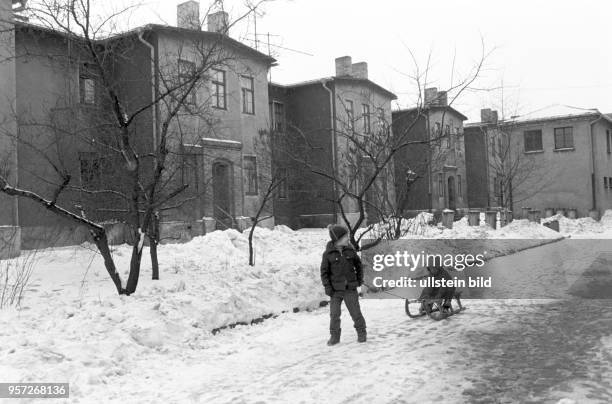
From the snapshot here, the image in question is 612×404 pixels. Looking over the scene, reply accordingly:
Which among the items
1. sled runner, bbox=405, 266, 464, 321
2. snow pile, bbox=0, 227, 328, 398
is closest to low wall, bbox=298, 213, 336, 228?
snow pile, bbox=0, 227, 328, 398

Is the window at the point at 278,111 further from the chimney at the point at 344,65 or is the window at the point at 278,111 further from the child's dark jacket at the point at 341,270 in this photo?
the child's dark jacket at the point at 341,270

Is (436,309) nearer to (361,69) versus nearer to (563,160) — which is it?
(361,69)

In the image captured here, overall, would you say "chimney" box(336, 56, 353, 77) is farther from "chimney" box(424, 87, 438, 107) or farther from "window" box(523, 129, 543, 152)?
"chimney" box(424, 87, 438, 107)

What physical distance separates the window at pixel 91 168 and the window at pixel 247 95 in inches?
410

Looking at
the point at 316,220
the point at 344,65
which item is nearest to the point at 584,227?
the point at 316,220

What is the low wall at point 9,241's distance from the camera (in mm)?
13906

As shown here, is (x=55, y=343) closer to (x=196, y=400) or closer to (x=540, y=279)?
(x=196, y=400)

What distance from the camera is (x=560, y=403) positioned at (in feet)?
14.6

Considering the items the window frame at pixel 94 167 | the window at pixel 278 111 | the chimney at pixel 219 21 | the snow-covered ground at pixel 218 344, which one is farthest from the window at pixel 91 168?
the window at pixel 278 111

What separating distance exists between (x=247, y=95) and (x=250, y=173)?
133 inches

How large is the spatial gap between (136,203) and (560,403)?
6462 millimetres

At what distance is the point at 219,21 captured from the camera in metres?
9.19

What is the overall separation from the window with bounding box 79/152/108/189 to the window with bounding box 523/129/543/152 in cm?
3050

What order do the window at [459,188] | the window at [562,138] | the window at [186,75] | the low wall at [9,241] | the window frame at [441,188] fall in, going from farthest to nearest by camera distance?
the window at [459,188], the window frame at [441,188], the window at [562,138], the low wall at [9,241], the window at [186,75]
